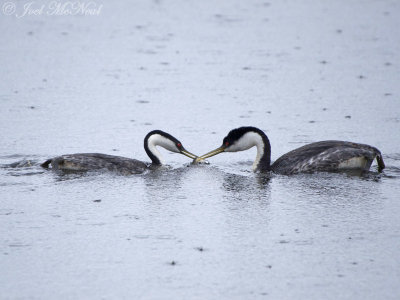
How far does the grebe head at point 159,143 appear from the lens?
10727 millimetres

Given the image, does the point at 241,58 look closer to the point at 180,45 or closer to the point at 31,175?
the point at 180,45

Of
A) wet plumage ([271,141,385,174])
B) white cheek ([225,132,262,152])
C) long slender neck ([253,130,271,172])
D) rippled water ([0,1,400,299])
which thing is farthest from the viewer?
white cheek ([225,132,262,152])

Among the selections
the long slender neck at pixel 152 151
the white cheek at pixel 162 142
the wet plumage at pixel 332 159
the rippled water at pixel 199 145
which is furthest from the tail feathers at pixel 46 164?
the wet plumage at pixel 332 159

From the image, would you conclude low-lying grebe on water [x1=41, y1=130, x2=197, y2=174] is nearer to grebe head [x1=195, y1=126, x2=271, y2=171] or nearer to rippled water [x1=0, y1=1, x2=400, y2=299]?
rippled water [x1=0, y1=1, x2=400, y2=299]

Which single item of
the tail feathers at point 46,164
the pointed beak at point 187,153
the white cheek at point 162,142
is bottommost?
the tail feathers at point 46,164

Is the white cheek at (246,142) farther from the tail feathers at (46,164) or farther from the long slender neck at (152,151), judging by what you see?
the tail feathers at (46,164)

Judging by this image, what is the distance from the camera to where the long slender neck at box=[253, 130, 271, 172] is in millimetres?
10336

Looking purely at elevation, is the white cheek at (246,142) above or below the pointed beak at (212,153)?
above

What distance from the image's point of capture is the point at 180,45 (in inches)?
652

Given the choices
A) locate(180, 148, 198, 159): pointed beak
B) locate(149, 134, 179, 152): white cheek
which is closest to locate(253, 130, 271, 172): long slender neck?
locate(180, 148, 198, 159): pointed beak

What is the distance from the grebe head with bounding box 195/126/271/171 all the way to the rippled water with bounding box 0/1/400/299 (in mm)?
196

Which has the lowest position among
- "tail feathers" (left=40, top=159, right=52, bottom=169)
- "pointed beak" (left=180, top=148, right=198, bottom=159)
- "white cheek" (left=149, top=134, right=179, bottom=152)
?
"tail feathers" (left=40, top=159, right=52, bottom=169)

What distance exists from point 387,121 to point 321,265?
552 cm

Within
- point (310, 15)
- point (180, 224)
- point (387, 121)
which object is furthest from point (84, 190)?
point (310, 15)
